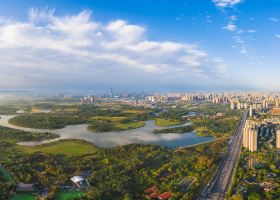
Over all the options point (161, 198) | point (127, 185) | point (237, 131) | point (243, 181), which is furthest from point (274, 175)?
point (237, 131)

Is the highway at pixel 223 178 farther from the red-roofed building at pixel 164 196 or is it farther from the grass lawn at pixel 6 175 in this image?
the grass lawn at pixel 6 175

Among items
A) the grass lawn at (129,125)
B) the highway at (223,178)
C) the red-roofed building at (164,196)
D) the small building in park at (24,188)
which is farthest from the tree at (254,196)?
the grass lawn at (129,125)

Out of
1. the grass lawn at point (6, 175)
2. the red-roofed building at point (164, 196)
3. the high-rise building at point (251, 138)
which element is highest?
the high-rise building at point (251, 138)

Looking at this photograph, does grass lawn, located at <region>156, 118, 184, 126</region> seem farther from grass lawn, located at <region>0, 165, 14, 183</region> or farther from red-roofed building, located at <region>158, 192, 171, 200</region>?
red-roofed building, located at <region>158, 192, 171, 200</region>

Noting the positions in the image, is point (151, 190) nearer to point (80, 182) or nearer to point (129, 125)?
point (80, 182)

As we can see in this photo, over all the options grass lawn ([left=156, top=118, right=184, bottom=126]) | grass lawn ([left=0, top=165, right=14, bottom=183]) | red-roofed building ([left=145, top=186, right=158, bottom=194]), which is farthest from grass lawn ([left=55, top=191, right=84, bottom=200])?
grass lawn ([left=156, top=118, right=184, bottom=126])

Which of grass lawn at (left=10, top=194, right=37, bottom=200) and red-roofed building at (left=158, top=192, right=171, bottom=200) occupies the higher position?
red-roofed building at (left=158, top=192, right=171, bottom=200)
